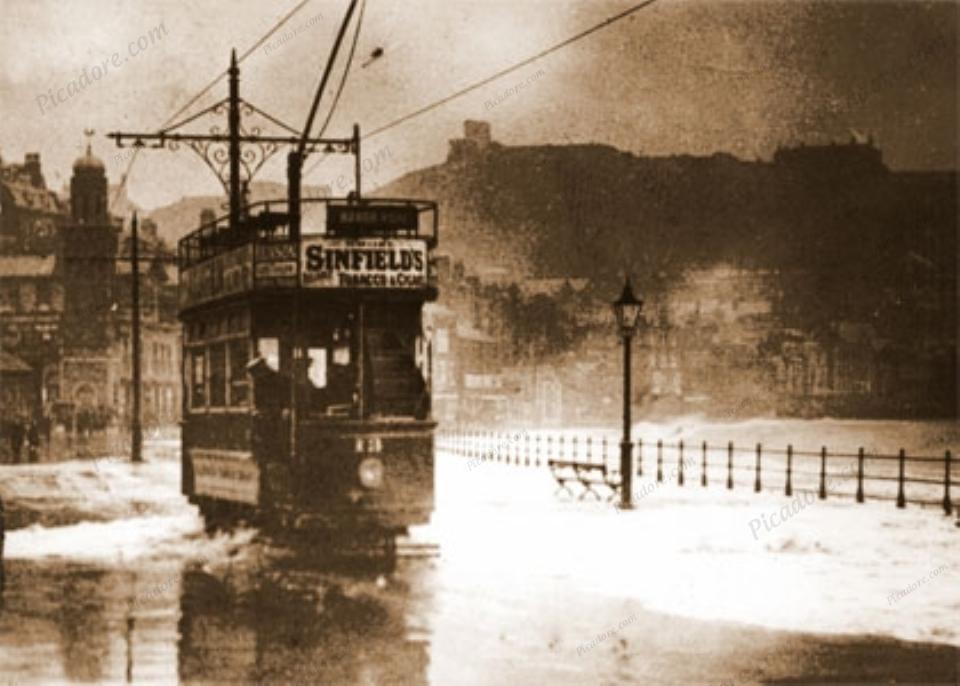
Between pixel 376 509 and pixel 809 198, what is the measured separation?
106160 millimetres

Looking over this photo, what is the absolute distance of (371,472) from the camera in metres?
16.1

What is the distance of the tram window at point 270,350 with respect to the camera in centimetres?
1696

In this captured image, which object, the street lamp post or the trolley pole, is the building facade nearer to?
the trolley pole

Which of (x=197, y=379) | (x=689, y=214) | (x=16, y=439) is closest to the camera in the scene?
(x=197, y=379)

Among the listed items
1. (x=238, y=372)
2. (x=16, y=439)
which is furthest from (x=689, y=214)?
A: (x=238, y=372)

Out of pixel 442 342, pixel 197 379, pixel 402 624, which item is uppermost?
pixel 442 342

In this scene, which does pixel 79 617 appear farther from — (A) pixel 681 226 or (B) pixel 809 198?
(A) pixel 681 226

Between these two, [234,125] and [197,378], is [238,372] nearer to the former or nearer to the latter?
[197,378]

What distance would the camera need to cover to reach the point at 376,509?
1595 centimetres

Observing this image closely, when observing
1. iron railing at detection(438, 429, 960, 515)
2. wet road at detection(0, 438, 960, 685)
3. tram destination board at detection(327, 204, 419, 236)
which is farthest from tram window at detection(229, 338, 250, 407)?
iron railing at detection(438, 429, 960, 515)

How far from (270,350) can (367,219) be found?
2.02m

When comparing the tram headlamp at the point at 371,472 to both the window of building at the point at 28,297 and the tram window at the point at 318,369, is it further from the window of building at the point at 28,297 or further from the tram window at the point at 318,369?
the window of building at the point at 28,297

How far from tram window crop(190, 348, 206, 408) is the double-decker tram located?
163 centimetres

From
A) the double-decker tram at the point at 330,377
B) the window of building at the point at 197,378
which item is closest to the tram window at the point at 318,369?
the double-decker tram at the point at 330,377
